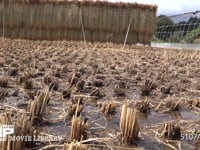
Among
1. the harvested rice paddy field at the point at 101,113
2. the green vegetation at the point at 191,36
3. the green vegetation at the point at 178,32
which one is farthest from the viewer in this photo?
the green vegetation at the point at 191,36

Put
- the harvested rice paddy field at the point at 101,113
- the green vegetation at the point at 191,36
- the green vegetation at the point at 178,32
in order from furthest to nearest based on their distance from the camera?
the green vegetation at the point at 191,36 → the green vegetation at the point at 178,32 → the harvested rice paddy field at the point at 101,113

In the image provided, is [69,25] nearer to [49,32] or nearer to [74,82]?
[49,32]

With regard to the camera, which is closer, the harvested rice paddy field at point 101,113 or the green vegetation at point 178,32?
the harvested rice paddy field at point 101,113

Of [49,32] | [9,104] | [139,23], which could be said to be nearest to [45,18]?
[49,32]

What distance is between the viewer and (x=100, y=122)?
3166 mm

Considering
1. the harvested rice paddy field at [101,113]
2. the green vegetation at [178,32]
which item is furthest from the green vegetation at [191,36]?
the harvested rice paddy field at [101,113]

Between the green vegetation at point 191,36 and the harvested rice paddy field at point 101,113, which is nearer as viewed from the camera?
the harvested rice paddy field at point 101,113

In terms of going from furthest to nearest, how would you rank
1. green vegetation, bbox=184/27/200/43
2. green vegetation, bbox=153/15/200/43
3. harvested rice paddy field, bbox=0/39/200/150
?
green vegetation, bbox=184/27/200/43
green vegetation, bbox=153/15/200/43
harvested rice paddy field, bbox=0/39/200/150

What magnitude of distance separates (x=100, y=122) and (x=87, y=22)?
13.6 m

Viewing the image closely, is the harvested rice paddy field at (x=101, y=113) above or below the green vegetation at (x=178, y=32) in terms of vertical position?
below

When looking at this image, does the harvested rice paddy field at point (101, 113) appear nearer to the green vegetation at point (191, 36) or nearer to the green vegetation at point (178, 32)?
the green vegetation at point (178, 32)

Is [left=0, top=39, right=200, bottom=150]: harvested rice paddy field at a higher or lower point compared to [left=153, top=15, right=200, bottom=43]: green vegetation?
lower

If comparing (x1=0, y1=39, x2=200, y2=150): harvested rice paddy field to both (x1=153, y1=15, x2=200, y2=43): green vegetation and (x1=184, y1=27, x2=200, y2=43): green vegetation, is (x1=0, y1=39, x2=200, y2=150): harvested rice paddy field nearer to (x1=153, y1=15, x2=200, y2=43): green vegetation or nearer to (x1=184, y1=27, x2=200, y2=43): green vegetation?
(x1=153, y1=15, x2=200, y2=43): green vegetation

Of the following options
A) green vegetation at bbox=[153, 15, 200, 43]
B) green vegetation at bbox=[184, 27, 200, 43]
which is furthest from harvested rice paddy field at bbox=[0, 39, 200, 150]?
green vegetation at bbox=[184, 27, 200, 43]
